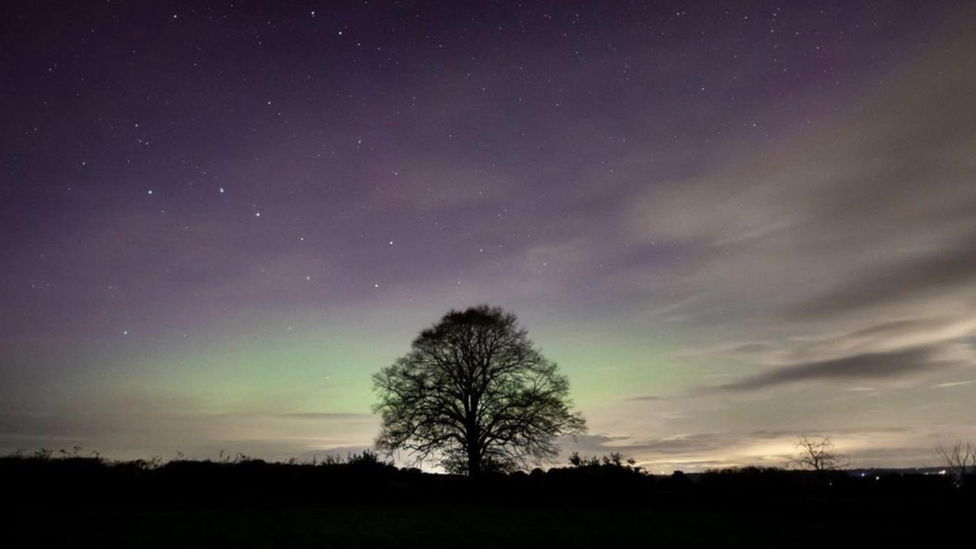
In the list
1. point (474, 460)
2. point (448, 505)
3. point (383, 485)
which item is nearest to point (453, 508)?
point (448, 505)

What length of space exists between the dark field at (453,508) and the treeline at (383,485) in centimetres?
6

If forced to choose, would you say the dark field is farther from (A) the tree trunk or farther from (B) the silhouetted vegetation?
(A) the tree trunk

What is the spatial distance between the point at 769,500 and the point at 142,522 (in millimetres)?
17580

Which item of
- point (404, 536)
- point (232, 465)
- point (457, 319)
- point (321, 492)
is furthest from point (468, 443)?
point (404, 536)

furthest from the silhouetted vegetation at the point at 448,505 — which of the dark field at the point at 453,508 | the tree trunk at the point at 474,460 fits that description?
the tree trunk at the point at 474,460

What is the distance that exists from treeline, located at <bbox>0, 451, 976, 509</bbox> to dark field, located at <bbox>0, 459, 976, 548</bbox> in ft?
0.19

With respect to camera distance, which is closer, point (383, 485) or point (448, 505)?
point (448, 505)

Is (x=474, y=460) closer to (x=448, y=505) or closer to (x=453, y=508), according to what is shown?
(x=448, y=505)

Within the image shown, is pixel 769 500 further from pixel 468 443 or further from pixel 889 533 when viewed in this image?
pixel 468 443

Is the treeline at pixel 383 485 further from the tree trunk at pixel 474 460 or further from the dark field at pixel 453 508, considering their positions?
the tree trunk at pixel 474 460

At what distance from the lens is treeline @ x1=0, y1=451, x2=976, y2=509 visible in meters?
15.8

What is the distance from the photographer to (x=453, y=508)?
17844mm

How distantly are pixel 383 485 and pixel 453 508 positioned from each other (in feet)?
12.9

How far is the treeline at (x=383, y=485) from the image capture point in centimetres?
1581
